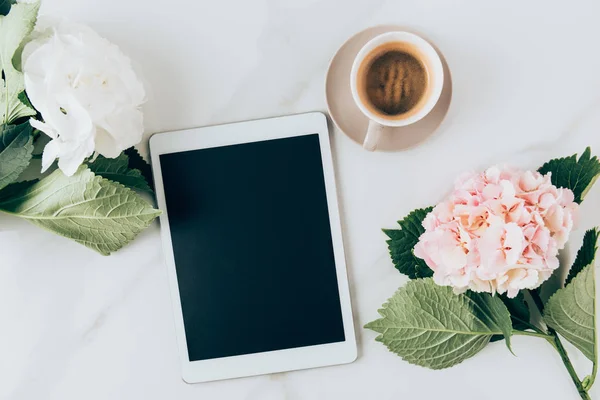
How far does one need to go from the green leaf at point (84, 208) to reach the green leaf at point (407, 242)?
266 millimetres

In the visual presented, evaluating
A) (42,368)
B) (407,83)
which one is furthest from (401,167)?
(42,368)

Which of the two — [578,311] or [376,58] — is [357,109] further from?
[578,311]

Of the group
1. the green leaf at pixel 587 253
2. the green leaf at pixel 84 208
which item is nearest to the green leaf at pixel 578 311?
the green leaf at pixel 587 253

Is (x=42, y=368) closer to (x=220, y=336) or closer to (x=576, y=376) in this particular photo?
(x=220, y=336)

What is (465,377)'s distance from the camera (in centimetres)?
65

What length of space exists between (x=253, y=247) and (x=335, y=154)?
15 cm

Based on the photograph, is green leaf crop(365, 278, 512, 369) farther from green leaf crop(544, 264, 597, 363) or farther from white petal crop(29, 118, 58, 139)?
white petal crop(29, 118, 58, 139)

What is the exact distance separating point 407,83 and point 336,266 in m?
0.23

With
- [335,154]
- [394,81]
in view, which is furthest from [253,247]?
[394,81]

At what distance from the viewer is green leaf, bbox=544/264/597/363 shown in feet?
1.68

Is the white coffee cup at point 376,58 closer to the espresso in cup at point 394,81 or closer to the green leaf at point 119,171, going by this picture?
the espresso in cup at point 394,81

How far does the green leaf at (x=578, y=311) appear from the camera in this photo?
1.68 feet

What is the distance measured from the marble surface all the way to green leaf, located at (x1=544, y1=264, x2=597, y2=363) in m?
0.10

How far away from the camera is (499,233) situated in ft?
1.66
